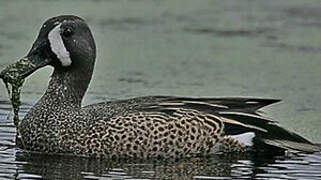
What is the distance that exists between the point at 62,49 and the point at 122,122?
791 mm

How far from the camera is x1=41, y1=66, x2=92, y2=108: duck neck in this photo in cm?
998

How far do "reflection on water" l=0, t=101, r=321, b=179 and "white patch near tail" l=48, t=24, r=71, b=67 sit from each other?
76 cm

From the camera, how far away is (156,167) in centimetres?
921

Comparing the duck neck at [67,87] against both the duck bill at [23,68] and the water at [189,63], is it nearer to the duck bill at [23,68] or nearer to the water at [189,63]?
the duck bill at [23,68]

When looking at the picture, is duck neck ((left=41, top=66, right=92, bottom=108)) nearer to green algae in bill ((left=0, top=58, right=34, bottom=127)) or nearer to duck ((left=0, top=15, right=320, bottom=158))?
duck ((left=0, top=15, right=320, bottom=158))

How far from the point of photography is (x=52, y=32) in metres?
9.81

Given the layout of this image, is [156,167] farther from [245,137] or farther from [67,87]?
[67,87]

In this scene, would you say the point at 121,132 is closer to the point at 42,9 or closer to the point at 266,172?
the point at 266,172

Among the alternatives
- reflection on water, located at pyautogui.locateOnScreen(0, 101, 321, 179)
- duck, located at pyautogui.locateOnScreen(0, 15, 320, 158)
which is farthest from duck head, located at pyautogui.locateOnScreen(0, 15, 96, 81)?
reflection on water, located at pyautogui.locateOnScreen(0, 101, 321, 179)

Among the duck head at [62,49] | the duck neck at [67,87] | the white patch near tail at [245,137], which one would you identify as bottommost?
the white patch near tail at [245,137]

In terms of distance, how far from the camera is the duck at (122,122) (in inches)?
374

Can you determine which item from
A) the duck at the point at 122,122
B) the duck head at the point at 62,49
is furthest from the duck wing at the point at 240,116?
the duck head at the point at 62,49

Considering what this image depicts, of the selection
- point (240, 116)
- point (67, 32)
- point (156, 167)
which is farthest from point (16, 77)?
point (240, 116)

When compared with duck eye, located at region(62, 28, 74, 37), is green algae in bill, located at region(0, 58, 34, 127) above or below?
below
